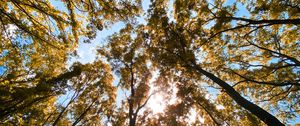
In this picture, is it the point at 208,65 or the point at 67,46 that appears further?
the point at 208,65

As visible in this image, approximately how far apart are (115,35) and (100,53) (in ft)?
7.72

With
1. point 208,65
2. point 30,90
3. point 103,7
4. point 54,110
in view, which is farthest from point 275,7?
point 54,110

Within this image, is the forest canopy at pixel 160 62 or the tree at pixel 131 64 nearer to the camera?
the forest canopy at pixel 160 62

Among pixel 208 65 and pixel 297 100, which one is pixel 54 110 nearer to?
pixel 208 65

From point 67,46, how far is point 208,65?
893cm

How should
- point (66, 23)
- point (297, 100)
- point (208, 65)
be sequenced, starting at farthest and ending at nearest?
point (208, 65) → point (297, 100) → point (66, 23)

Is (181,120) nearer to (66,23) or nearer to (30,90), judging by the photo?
(30,90)

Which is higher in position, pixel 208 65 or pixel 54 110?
pixel 54 110

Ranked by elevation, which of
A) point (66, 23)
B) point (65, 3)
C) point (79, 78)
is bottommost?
point (66, 23)

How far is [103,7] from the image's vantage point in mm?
8914

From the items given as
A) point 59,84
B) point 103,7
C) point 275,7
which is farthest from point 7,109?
point 275,7

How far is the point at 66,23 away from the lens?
828cm

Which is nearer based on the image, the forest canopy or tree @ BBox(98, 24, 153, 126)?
the forest canopy

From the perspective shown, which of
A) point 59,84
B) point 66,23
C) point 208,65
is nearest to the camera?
point 66,23
